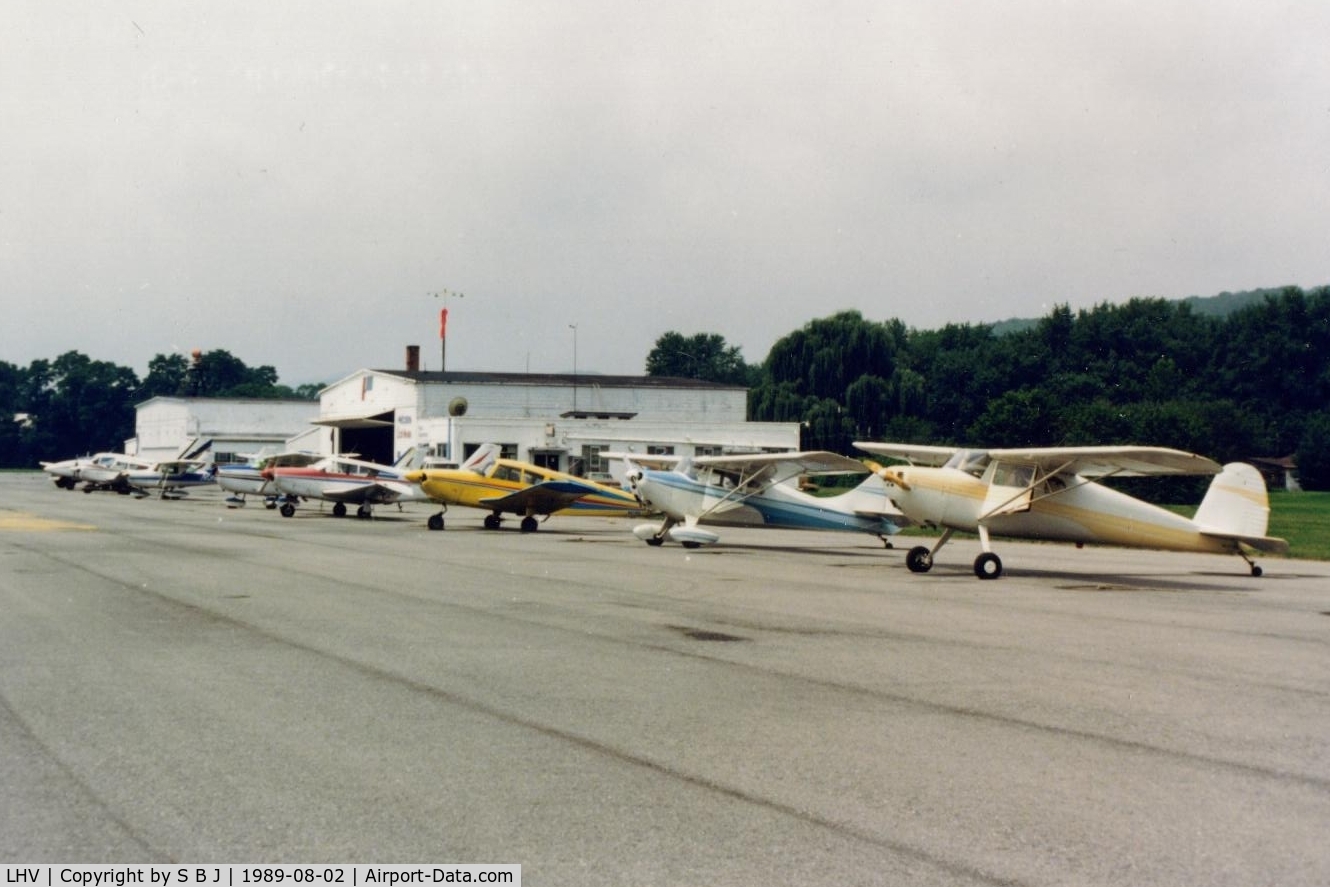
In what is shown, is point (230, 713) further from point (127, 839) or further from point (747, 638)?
point (747, 638)

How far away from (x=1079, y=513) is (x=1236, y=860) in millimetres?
15362

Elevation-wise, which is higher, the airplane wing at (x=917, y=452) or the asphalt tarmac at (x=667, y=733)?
the airplane wing at (x=917, y=452)

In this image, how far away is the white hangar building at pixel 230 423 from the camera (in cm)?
8612

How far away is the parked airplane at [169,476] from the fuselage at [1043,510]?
139ft

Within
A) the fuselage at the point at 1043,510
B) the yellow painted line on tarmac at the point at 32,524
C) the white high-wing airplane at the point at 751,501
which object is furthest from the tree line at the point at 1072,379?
the yellow painted line on tarmac at the point at 32,524

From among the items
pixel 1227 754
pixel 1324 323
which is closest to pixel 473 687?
pixel 1227 754

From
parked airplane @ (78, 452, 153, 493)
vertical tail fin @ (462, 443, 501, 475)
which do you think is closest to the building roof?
parked airplane @ (78, 452, 153, 493)

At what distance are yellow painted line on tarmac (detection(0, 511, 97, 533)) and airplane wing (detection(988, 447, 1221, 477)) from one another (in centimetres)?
2113

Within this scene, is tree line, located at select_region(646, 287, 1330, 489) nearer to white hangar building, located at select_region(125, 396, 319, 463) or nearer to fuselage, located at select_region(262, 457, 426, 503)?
white hangar building, located at select_region(125, 396, 319, 463)

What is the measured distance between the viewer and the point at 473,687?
8.33 metres

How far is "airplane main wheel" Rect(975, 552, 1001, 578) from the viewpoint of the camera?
61.8ft

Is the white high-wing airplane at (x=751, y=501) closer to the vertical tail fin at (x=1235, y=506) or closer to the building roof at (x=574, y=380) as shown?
the vertical tail fin at (x=1235, y=506)
